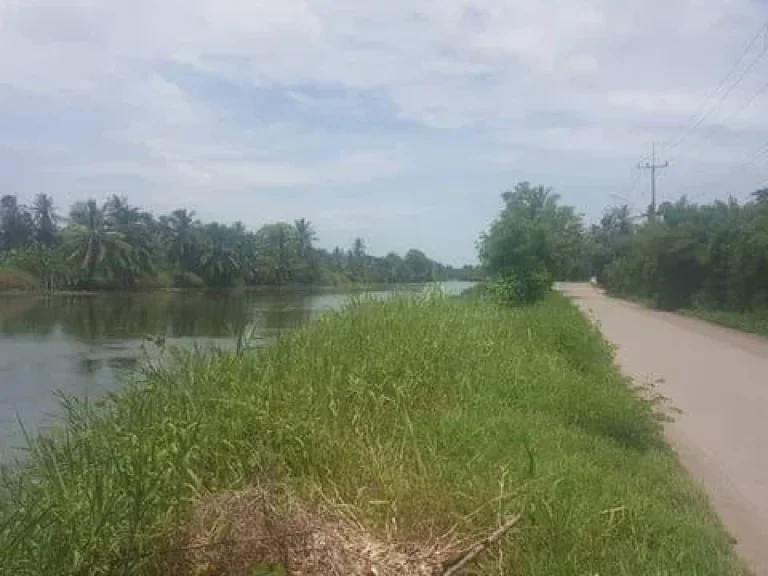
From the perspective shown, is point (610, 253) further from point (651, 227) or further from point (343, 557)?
point (343, 557)

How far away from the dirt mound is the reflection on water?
3379mm

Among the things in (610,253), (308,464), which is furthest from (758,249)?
(610,253)

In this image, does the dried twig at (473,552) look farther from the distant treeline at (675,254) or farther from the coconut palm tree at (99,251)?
the coconut palm tree at (99,251)

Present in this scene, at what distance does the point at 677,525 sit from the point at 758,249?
25.6 meters

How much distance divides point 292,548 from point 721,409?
9.27 meters

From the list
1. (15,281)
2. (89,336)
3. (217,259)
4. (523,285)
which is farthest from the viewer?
(217,259)

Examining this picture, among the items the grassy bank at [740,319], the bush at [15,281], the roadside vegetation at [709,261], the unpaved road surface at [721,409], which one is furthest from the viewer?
the bush at [15,281]

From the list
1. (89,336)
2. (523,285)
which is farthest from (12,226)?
(523,285)

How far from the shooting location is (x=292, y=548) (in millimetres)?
4637

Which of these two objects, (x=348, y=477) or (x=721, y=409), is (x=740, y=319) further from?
(x=348, y=477)

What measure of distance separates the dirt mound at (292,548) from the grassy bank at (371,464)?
0.57ft

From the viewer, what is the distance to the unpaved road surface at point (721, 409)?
6980mm

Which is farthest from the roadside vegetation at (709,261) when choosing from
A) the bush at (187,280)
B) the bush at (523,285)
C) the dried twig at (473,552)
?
the bush at (187,280)

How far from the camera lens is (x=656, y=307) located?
43812 millimetres
